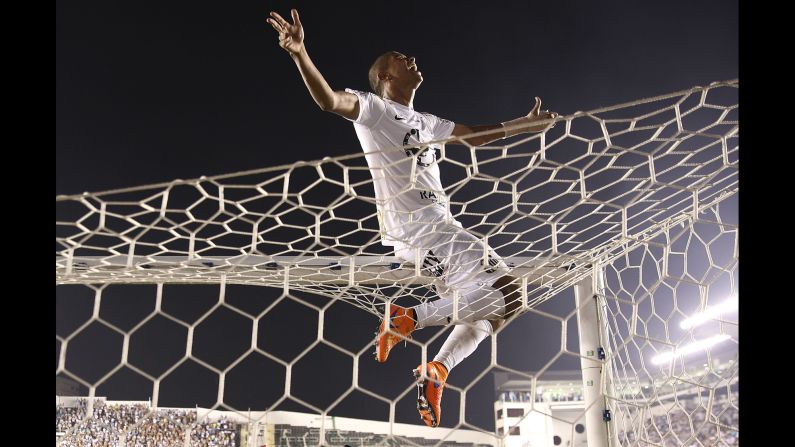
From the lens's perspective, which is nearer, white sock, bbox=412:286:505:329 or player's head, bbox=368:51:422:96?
white sock, bbox=412:286:505:329

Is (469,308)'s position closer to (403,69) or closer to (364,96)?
(364,96)

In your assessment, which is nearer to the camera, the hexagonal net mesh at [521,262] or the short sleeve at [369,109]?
the hexagonal net mesh at [521,262]

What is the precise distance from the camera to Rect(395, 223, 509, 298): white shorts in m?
0.86

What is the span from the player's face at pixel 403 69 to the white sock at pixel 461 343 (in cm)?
47

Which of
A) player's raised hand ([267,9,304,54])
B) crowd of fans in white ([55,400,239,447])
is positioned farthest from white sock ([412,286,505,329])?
crowd of fans in white ([55,400,239,447])

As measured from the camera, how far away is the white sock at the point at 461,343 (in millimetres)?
918

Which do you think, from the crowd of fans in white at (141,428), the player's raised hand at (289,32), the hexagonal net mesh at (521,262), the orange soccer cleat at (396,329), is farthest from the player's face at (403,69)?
the crowd of fans in white at (141,428)

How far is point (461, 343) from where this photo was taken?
94cm

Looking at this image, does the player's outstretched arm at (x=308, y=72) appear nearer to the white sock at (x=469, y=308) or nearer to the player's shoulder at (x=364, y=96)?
the player's shoulder at (x=364, y=96)

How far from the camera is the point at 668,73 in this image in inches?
102

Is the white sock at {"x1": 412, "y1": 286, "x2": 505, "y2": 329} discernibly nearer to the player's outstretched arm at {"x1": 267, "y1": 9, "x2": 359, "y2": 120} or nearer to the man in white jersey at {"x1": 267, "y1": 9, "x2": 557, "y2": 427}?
the man in white jersey at {"x1": 267, "y1": 9, "x2": 557, "y2": 427}

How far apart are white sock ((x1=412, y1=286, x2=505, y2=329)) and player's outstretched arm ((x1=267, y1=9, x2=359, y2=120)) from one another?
322mm

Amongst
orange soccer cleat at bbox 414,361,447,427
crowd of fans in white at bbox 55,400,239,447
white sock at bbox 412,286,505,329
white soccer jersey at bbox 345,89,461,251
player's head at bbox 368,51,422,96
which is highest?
player's head at bbox 368,51,422,96
